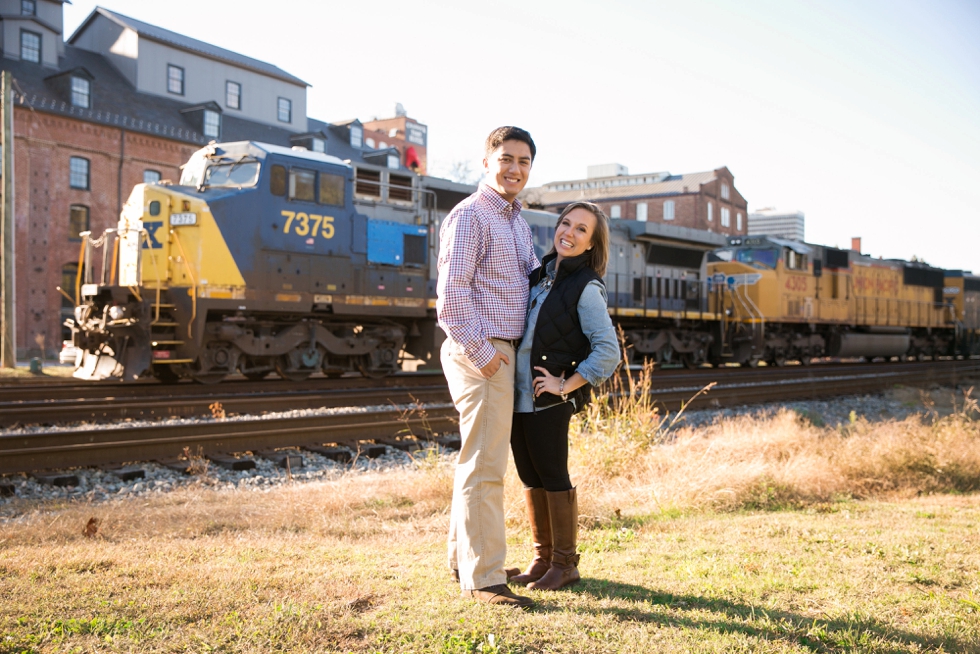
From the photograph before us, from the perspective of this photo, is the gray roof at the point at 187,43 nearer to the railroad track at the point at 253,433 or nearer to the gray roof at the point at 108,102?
the gray roof at the point at 108,102

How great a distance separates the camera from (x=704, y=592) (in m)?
3.38

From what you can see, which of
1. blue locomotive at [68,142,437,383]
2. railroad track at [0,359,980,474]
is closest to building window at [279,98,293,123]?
blue locomotive at [68,142,437,383]

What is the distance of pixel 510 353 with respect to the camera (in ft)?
10.9

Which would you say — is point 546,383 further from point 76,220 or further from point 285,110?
point 285,110

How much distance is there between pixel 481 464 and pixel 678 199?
55.5 meters

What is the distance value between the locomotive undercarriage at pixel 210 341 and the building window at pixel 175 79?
23540mm

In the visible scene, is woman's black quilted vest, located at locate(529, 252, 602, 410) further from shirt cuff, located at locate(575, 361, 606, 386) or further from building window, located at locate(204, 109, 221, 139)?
building window, located at locate(204, 109, 221, 139)

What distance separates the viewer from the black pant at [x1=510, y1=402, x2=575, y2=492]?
3.38 m

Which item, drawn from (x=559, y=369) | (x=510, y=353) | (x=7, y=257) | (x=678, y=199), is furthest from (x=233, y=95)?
(x=559, y=369)

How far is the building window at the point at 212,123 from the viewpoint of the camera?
3097 centimetres

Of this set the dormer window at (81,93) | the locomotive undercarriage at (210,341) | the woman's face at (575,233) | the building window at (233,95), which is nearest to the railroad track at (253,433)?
the locomotive undercarriage at (210,341)

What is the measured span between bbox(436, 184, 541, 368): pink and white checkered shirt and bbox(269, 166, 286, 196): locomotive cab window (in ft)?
28.5

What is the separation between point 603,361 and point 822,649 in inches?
52.9

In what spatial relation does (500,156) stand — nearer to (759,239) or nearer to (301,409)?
(301,409)
